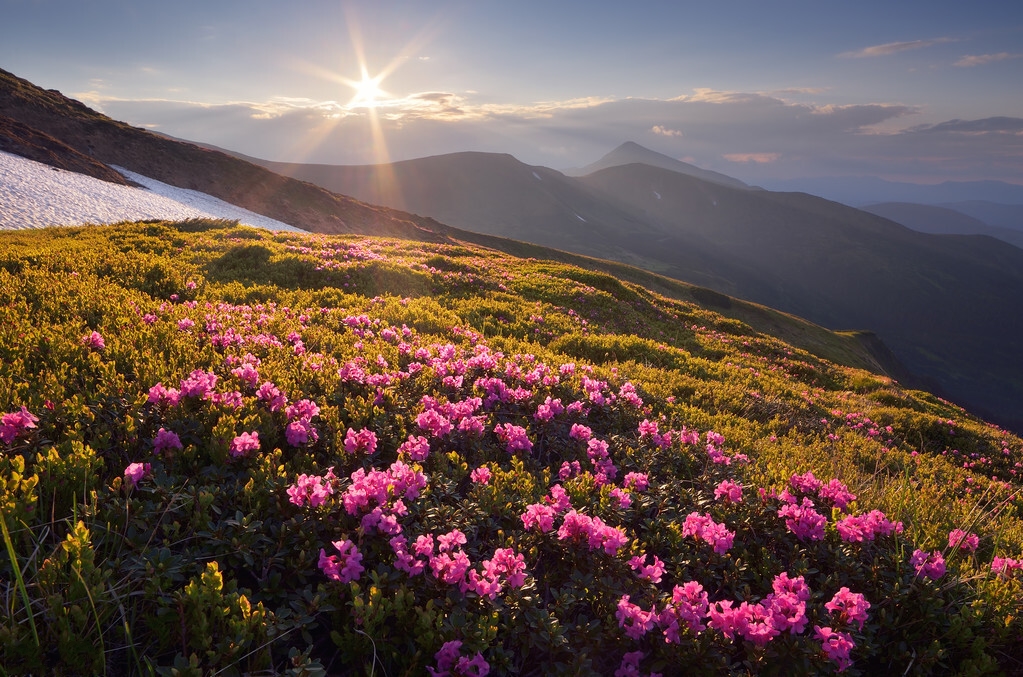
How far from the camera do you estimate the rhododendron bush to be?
2729mm

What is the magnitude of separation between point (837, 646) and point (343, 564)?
3.06m

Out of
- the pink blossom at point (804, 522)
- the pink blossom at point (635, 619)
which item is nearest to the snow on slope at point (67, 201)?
the pink blossom at point (635, 619)

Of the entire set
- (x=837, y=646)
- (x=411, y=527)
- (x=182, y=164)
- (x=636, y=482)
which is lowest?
(x=837, y=646)

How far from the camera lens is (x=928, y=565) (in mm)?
3709

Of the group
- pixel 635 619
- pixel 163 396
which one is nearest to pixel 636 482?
pixel 635 619

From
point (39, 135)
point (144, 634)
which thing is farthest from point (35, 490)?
point (39, 135)

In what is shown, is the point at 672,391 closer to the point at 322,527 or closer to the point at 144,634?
the point at 322,527

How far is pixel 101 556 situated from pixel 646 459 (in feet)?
15.3

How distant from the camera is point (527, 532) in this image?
12.4 ft

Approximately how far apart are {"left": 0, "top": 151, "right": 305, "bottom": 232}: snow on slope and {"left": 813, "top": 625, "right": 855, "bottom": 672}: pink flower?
32557mm

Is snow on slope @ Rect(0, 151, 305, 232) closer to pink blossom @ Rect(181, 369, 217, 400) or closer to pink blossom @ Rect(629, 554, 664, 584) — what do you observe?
pink blossom @ Rect(181, 369, 217, 400)

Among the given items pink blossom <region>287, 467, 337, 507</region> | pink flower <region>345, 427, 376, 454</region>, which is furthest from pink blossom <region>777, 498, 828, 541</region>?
pink blossom <region>287, 467, 337, 507</region>

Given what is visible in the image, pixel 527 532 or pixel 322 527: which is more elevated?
pixel 322 527

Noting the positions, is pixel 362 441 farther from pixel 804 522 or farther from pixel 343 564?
pixel 804 522
